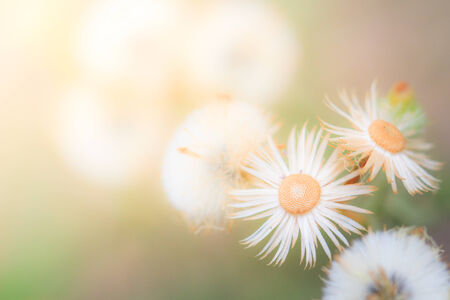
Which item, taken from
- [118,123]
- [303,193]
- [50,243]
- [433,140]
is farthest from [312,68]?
[50,243]

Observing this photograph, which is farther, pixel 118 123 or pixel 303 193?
pixel 118 123

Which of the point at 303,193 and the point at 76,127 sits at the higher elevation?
the point at 76,127

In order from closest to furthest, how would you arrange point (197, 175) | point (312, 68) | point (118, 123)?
point (197, 175) → point (118, 123) → point (312, 68)

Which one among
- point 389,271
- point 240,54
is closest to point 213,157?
point 389,271

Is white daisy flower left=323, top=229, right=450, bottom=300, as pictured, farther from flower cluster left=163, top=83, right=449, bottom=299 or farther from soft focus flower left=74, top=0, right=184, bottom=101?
soft focus flower left=74, top=0, right=184, bottom=101

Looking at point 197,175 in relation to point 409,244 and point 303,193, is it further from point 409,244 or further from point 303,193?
point 409,244

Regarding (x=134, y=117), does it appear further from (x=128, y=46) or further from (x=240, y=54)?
(x=240, y=54)

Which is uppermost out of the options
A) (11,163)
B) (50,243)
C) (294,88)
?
(294,88)
